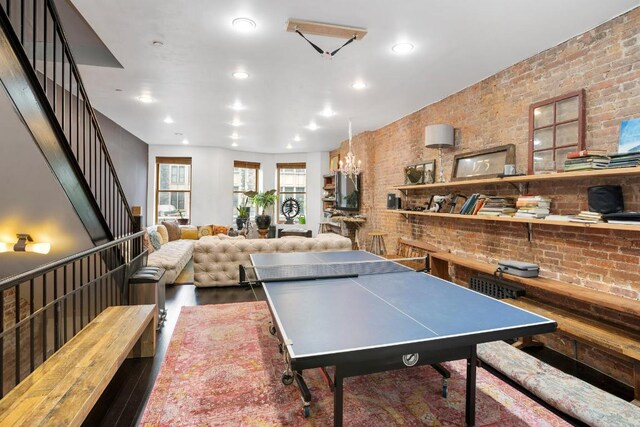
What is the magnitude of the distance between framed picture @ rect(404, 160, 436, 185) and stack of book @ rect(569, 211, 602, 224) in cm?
246

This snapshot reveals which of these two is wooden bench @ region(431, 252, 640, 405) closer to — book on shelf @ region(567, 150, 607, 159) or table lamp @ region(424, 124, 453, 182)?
book on shelf @ region(567, 150, 607, 159)

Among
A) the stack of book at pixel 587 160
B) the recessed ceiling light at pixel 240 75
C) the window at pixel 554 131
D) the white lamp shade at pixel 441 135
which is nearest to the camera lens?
the stack of book at pixel 587 160

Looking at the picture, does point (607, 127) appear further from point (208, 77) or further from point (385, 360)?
point (208, 77)

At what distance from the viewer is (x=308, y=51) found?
132 inches

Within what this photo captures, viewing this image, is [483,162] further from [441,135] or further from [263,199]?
[263,199]

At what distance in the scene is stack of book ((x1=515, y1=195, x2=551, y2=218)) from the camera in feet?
10.4

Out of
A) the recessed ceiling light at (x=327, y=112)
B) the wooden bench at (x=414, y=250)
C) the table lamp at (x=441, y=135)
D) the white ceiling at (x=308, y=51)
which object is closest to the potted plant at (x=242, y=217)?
the white ceiling at (x=308, y=51)

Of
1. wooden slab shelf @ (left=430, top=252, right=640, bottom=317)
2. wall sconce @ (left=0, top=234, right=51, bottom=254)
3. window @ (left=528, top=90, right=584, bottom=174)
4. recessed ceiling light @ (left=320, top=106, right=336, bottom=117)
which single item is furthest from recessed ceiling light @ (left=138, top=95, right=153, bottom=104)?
window @ (left=528, top=90, right=584, bottom=174)

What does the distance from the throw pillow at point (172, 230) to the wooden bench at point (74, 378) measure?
552cm

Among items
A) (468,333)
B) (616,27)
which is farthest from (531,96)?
(468,333)

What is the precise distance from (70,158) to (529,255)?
13.9 ft

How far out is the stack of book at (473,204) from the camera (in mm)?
3874

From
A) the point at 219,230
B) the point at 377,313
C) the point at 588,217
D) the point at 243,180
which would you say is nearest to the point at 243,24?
the point at 377,313

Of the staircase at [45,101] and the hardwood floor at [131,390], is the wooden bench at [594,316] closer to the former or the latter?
the hardwood floor at [131,390]
